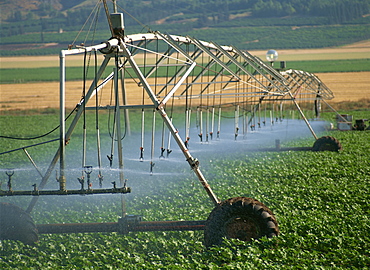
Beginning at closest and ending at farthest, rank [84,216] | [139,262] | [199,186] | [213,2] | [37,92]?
[139,262], [84,216], [199,186], [37,92], [213,2]

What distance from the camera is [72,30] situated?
465 feet

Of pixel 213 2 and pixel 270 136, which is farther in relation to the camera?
pixel 213 2

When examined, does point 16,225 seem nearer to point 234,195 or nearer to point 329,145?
point 234,195

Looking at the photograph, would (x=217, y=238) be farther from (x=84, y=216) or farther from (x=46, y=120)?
(x=46, y=120)

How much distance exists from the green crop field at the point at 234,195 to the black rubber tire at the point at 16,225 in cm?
16

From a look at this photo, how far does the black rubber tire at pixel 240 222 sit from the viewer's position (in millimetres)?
9320

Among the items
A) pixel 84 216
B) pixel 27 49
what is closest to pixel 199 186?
pixel 84 216

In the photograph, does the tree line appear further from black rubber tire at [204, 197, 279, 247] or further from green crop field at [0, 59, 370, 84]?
black rubber tire at [204, 197, 279, 247]

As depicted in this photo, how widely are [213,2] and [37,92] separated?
107m

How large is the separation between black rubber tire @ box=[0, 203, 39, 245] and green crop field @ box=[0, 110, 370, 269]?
0.53ft

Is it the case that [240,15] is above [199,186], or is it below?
above

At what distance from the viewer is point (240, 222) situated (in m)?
9.46

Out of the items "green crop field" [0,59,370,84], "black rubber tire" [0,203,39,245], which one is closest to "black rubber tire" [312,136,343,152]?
"black rubber tire" [0,203,39,245]

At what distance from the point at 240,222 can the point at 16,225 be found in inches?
152
